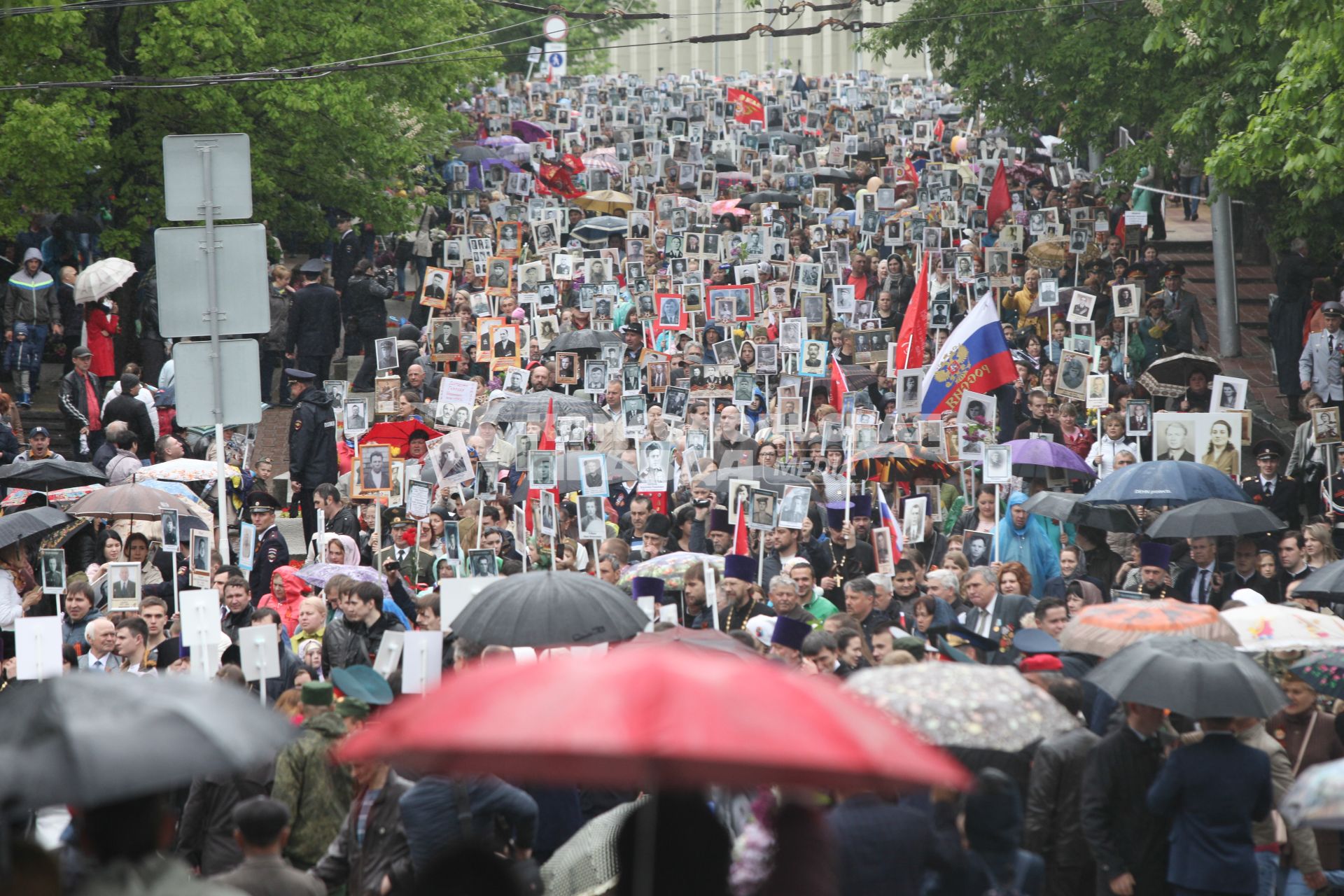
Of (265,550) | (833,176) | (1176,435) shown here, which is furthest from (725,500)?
(833,176)

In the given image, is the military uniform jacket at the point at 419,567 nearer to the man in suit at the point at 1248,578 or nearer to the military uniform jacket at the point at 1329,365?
the man in suit at the point at 1248,578

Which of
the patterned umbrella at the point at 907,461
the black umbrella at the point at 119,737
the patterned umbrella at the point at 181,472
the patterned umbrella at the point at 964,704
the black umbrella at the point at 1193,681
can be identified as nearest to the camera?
the black umbrella at the point at 119,737

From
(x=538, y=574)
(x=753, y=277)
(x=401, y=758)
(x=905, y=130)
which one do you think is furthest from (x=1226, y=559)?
(x=905, y=130)

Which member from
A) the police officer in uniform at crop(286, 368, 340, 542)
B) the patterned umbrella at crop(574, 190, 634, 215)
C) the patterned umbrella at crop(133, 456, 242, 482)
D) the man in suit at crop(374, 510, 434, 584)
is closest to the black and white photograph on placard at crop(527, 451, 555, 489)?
the man in suit at crop(374, 510, 434, 584)

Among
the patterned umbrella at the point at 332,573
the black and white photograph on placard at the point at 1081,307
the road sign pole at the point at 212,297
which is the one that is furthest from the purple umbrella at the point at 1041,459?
the road sign pole at the point at 212,297

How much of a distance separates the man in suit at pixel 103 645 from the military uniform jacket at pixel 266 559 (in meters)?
3.71

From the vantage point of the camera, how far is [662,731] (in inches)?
163

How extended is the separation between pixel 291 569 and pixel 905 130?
31714 mm

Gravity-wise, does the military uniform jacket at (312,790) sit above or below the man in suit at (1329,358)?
below

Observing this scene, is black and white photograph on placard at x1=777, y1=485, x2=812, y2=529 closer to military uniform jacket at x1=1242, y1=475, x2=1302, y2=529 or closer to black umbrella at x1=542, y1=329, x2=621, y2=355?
military uniform jacket at x1=1242, y1=475, x2=1302, y2=529

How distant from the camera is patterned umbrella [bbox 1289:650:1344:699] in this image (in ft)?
28.0

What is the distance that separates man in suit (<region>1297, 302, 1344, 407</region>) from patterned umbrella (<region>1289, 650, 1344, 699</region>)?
12.5 metres

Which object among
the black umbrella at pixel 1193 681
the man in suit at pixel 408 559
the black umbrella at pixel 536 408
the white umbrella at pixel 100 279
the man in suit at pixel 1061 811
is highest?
the white umbrella at pixel 100 279

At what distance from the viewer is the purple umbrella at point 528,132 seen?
41344 millimetres
